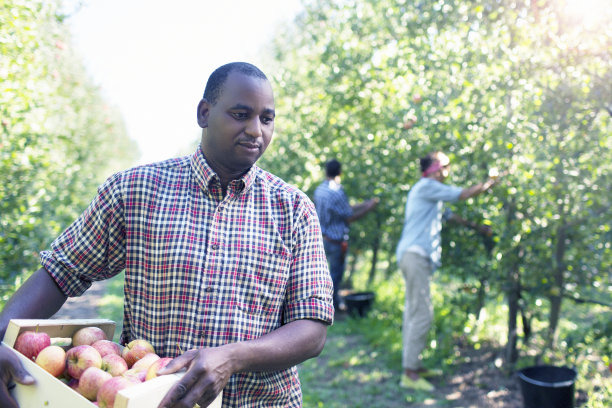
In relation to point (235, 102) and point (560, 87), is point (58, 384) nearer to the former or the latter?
point (235, 102)

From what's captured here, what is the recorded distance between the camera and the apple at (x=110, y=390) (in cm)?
129

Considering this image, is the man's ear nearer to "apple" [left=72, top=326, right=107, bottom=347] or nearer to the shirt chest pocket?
the shirt chest pocket

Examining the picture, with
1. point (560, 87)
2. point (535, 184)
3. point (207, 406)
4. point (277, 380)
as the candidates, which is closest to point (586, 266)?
point (535, 184)

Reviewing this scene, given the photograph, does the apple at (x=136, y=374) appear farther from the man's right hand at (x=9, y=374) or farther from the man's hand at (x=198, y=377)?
the man's right hand at (x=9, y=374)

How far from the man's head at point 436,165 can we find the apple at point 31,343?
12.6 feet

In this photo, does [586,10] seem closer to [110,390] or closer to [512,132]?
[512,132]

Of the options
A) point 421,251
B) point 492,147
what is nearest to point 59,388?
point 421,251

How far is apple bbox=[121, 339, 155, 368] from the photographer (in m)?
1.55

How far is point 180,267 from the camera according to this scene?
5.37ft

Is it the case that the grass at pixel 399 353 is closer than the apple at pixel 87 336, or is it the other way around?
the apple at pixel 87 336

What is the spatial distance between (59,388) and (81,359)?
0.55 feet

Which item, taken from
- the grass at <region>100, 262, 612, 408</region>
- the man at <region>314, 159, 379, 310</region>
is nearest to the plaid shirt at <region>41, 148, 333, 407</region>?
the grass at <region>100, 262, 612, 408</region>

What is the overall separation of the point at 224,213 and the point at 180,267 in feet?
0.72

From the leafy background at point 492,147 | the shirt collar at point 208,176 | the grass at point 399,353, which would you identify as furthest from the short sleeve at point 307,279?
the leafy background at point 492,147
